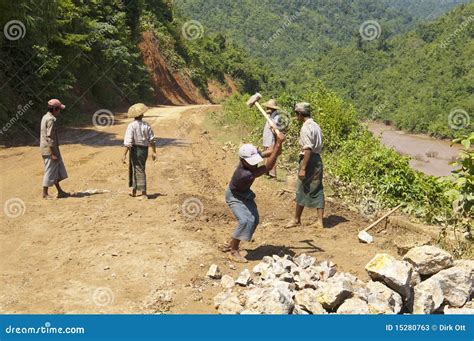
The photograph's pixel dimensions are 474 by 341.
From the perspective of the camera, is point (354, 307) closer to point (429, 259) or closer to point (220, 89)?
point (429, 259)

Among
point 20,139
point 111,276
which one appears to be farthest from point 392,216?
point 20,139

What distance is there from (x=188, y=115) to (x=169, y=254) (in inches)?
576

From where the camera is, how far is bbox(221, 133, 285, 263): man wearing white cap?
540 cm

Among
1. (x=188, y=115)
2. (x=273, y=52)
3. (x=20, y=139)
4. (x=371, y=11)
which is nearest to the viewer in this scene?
(x=20, y=139)

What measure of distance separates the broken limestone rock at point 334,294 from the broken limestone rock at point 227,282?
2.91 feet

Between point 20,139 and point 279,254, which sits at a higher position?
point 20,139

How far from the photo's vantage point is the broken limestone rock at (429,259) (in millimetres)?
5184

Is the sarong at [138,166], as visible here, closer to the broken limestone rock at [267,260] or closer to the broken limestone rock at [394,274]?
the broken limestone rock at [267,260]

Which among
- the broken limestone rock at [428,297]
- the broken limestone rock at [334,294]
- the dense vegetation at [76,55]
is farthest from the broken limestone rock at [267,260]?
the dense vegetation at [76,55]

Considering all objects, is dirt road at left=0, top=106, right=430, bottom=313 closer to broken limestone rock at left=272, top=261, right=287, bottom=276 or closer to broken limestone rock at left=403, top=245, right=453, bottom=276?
broken limestone rock at left=272, top=261, right=287, bottom=276

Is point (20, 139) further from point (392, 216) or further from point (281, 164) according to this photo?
point (392, 216)

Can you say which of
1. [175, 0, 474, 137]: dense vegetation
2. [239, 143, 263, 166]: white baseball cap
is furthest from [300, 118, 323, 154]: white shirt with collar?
[175, 0, 474, 137]: dense vegetation

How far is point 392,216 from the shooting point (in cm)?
773

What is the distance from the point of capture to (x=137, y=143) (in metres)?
7.73
